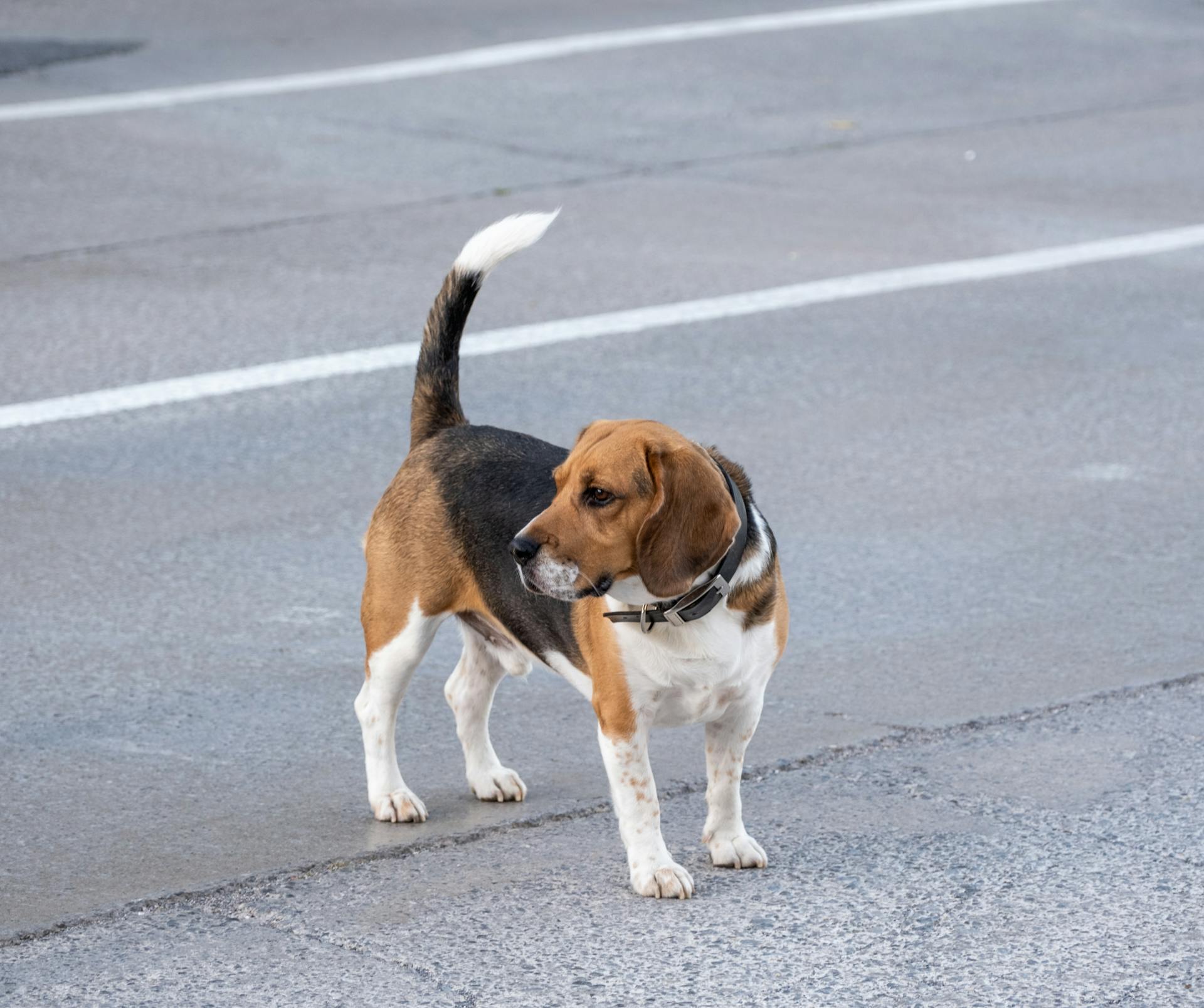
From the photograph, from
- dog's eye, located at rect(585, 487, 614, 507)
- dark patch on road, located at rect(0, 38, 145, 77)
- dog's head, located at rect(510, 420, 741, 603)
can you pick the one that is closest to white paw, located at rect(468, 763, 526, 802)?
dog's head, located at rect(510, 420, 741, 603)

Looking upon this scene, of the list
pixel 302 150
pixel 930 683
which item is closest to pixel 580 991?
pixel 930 683

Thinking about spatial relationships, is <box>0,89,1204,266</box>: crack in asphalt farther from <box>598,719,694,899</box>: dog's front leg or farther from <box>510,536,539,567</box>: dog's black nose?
<box>510,536,539,567</box>: dog's black nose

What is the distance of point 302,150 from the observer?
1260 centimetres

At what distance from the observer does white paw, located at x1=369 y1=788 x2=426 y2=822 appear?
4.83 metres

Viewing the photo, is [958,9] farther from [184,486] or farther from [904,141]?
[184,486]

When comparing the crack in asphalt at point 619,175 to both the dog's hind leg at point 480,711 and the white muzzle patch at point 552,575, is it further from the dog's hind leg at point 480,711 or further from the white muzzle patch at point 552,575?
the white muzzle patch at point 552,575

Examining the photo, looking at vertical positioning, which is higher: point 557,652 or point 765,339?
point 557,652

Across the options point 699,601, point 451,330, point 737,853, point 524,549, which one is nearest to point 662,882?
point 737,853

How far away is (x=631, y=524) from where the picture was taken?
13.0 ft

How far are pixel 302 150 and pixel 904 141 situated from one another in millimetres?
4132

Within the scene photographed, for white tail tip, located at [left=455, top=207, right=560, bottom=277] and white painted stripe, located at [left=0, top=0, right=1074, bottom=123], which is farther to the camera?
white painted stripe, located at [left=0, top=0, right=1074, bottom=123]

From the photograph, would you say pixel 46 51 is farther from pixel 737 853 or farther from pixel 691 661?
pixel 691 661

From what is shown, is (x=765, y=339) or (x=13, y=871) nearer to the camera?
(x=13, y=871)

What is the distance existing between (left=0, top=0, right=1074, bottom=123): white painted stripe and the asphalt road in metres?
0.26
